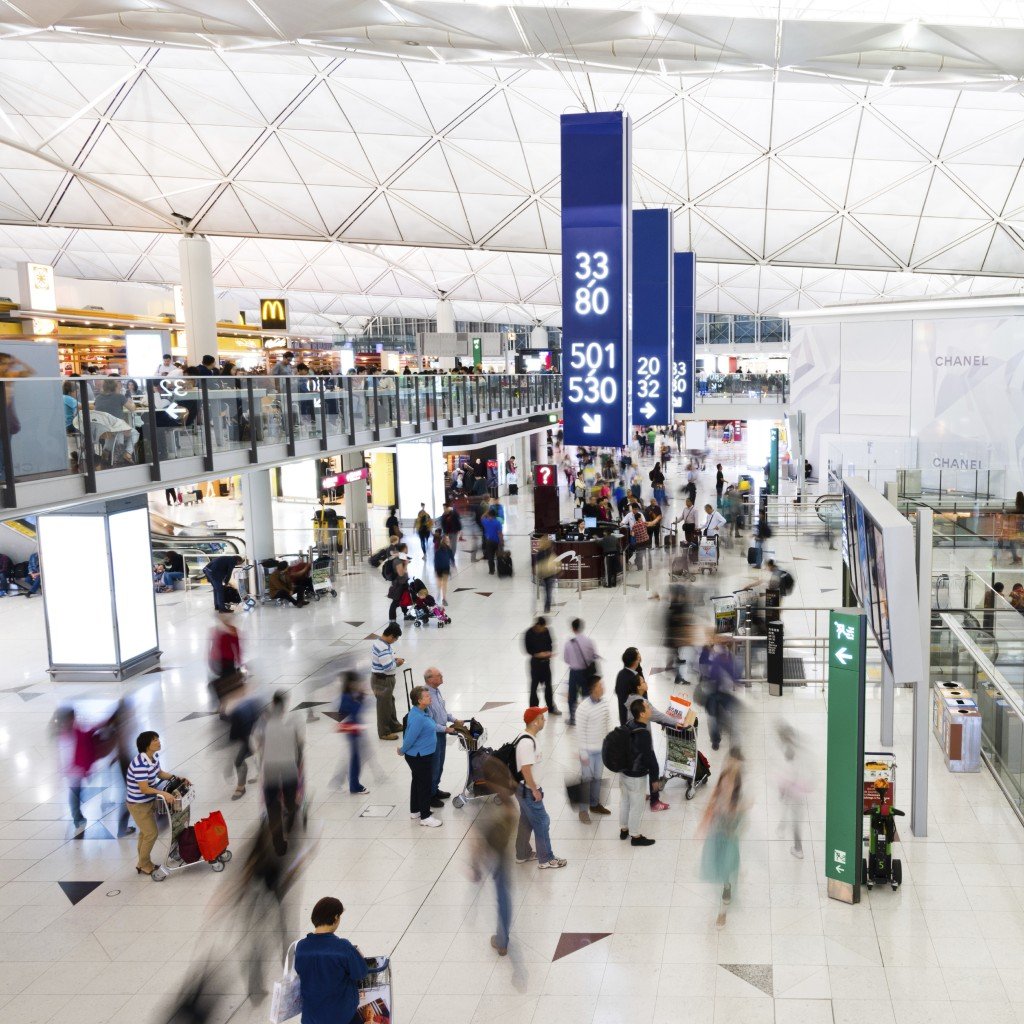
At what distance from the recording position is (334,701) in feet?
49.9

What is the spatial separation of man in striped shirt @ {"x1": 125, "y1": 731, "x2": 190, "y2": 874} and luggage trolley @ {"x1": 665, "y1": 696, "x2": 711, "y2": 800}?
543 cm

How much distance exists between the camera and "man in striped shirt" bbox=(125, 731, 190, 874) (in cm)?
962

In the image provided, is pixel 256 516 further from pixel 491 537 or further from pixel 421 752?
pixel 421 752

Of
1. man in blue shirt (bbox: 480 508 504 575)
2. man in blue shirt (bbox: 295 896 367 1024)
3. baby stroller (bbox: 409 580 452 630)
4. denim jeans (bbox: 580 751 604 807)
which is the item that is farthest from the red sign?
man in blue shirt (bbox: 295 896 367 1024)

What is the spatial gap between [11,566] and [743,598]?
762 inches

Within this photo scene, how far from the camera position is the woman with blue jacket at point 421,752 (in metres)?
10.4

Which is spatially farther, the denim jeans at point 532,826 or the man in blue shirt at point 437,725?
the man in blue shirt at point 437,725

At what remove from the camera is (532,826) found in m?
9.55

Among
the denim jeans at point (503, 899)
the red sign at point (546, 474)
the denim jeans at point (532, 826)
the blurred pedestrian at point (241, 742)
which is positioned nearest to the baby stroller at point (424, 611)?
the blurred pedestrian at point (241, 742)

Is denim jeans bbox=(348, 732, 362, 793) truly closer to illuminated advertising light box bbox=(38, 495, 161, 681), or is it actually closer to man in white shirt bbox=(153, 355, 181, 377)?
man in white shirt bbox=(153, 355, 181, 377)

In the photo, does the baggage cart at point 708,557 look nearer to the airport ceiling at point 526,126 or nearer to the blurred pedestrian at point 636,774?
the airport ceiling at point 526,126

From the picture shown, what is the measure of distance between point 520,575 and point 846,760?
17.3 meters

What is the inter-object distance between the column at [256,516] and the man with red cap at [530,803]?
50.3ft

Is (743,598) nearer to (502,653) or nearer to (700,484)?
(502,653)
